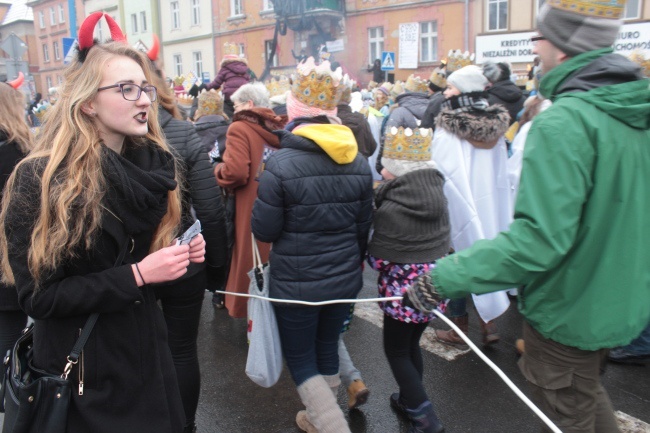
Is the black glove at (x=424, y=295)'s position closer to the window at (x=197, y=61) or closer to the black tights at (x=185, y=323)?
the black tights at (x=185, y=323)

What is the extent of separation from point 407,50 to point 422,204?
2425cm

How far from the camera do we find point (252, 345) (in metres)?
2.98

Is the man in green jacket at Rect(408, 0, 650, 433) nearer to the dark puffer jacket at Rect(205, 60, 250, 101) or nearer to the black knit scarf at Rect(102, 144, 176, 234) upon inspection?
the black knit scarf at Rect(102, 144, 176, 234)

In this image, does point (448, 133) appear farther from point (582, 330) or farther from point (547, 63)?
point (582, 330)

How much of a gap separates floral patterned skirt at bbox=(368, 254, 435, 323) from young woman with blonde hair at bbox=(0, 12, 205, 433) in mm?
Result: 1399

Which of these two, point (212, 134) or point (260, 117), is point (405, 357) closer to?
point (260, 117)

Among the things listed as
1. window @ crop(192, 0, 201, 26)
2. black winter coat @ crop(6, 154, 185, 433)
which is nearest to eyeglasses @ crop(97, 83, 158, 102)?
black winter coat @ crop(6, 154, 185, 433)

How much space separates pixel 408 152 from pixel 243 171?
142 cm

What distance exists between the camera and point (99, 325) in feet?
5.94

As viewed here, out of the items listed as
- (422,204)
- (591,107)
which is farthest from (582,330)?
(422,204)

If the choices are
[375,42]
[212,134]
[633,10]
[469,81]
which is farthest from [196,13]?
[469,81]

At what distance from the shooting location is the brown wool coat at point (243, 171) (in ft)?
13.1

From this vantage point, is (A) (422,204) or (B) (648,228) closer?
(B) (648,228)

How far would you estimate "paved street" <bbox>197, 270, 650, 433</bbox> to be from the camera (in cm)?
332
